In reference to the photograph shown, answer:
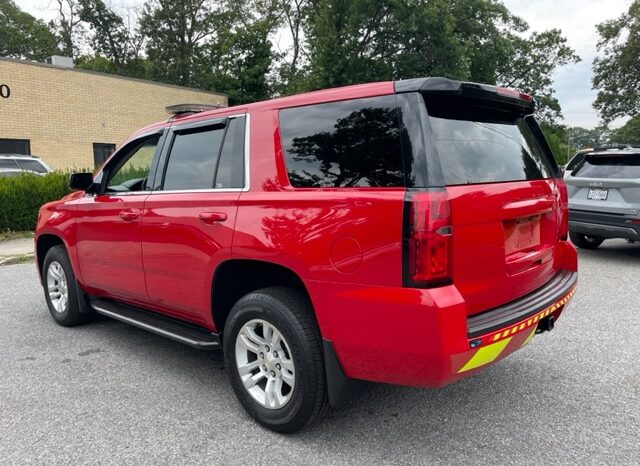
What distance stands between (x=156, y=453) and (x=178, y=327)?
101 cm

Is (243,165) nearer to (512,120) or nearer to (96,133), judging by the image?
(512,120)

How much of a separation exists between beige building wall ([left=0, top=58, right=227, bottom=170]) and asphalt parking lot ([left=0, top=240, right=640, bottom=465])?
625 inches

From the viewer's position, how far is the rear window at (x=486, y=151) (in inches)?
97.1

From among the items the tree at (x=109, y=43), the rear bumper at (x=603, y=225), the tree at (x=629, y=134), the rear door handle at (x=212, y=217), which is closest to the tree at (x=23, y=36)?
the tree at (x=109, y=43)

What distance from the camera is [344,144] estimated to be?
2584 millimetres

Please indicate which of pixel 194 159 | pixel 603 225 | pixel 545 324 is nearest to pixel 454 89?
pixel 545 324

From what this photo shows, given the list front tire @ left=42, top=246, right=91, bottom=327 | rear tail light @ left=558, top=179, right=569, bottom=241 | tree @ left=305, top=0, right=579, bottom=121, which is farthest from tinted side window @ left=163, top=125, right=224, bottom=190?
tree @ left=305, top=0, right=579, bottom=121

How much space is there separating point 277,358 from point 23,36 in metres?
46.7

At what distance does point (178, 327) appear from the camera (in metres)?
3.50

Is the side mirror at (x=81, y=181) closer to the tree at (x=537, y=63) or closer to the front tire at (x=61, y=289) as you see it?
the front tire at (x=61, y=289)

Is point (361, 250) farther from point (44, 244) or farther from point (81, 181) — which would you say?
point (44, 244)

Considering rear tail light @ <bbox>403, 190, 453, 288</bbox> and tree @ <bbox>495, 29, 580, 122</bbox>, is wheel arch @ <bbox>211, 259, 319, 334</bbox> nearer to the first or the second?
rear tail light @ <bbox>403, 190, 453, 288</bbox>

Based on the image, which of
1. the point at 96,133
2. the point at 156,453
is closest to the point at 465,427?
the point at 156,453

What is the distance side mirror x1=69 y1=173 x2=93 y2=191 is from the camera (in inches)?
167
